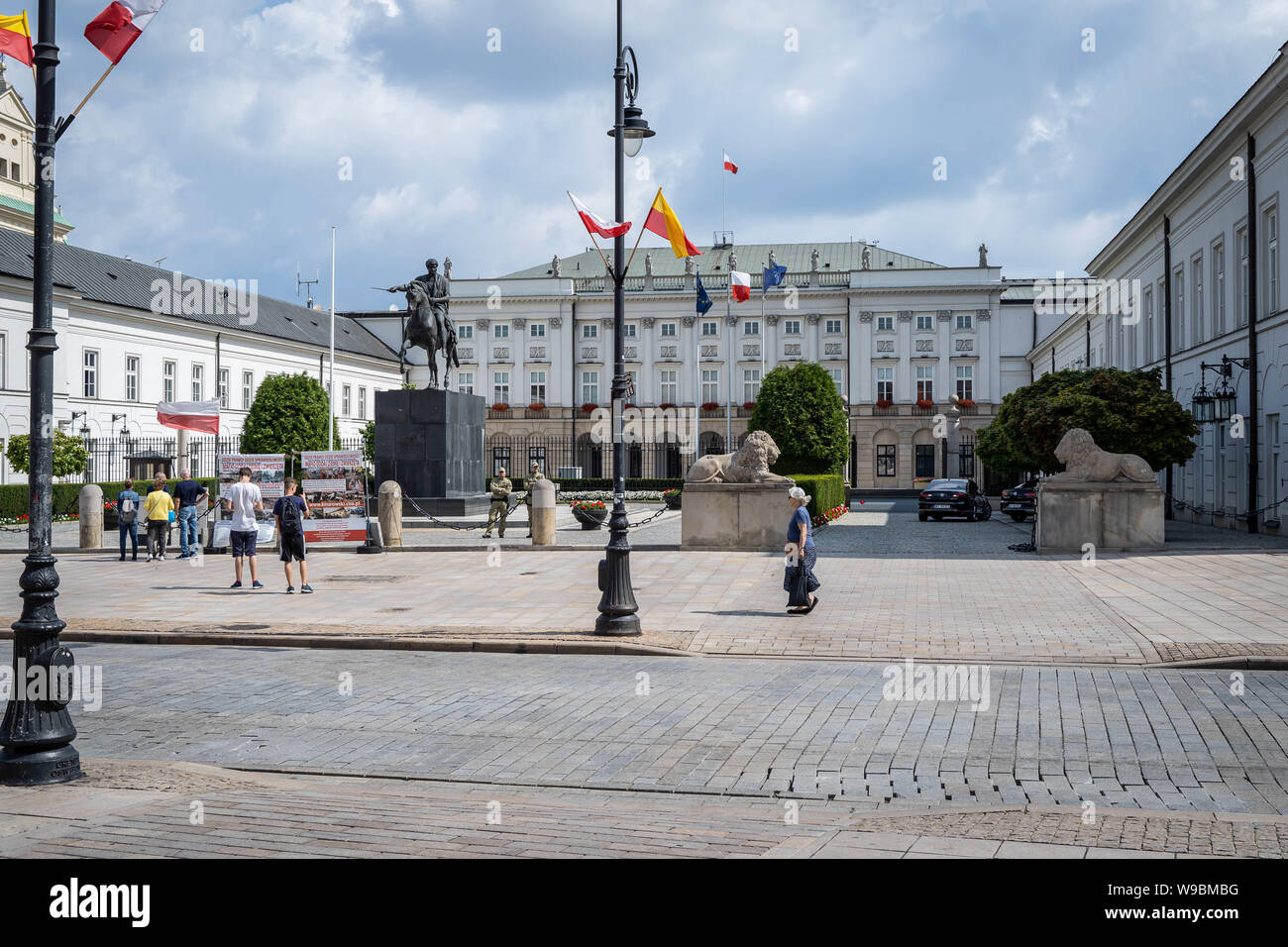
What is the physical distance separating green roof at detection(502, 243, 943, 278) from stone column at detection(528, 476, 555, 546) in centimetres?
6580

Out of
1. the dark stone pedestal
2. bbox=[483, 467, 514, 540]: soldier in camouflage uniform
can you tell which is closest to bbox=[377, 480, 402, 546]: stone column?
bbox=[483, 467, 514, 540]: soldier in camouflage uniform

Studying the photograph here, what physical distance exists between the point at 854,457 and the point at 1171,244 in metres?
46.0

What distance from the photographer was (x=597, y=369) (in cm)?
9094

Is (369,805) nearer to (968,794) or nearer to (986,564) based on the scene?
(968,794)

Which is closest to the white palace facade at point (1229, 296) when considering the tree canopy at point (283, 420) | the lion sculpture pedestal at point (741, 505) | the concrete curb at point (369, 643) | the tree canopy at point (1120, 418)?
the tree canopy at point (1120, 418)

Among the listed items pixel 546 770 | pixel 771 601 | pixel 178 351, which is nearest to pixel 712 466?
pixel 771 601

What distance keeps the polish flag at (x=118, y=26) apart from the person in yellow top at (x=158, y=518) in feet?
59.8

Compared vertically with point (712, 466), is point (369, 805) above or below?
below

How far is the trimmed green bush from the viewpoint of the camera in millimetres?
30766

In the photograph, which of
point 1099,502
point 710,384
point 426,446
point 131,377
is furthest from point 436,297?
point 710,384

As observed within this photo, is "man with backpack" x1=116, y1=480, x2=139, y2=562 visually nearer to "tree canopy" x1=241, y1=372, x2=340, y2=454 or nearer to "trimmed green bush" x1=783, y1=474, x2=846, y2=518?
"trimmed green bush" x1=783, y1=474, x2=846, y2=518
